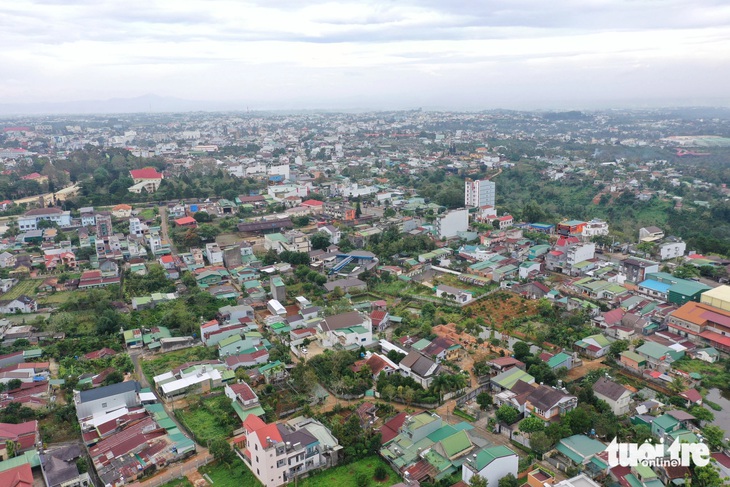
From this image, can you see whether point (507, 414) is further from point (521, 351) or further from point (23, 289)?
point (23, 289)

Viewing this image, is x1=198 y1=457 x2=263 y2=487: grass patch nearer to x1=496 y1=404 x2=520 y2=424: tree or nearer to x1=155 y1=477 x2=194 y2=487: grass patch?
x1=155 y1=477 x2=194 y2=487: grass patch

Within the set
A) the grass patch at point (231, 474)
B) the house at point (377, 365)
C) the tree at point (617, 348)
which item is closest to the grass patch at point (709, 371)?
the tree at point (617, 348)

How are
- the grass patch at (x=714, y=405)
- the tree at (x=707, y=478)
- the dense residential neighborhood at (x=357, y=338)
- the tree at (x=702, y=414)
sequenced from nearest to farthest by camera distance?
the tree at (x=707, y=478) → the dense residential neighborhood at (x=357, y=338) → the tree at (x=702, y=414) → the grass patch at (x=714, y=405)

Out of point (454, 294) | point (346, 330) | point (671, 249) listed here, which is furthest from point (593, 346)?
point (671, 249)

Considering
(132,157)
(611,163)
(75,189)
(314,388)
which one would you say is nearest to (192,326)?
(314,388)

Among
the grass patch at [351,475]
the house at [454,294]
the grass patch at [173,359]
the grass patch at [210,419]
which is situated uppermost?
the house at [454,294]

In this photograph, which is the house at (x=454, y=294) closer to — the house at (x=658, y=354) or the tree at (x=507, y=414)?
the house at (x=658, y=354)

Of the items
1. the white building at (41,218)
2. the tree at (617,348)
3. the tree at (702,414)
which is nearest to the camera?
the tree at (702,414)

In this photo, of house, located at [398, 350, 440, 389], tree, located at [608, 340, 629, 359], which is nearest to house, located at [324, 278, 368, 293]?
house, located at [398, 350, 440, 389]
